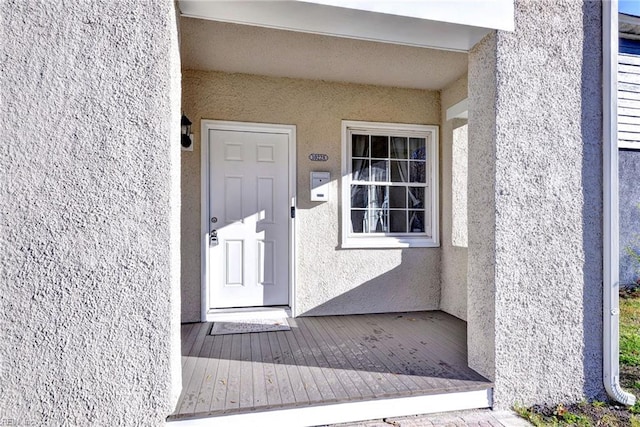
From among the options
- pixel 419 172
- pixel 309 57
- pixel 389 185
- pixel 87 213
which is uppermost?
pixel 309 57

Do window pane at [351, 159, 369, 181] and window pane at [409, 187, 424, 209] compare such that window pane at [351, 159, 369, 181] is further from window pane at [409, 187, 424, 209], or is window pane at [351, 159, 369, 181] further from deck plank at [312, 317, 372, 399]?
deck plank at [312, 317, 372, 399]

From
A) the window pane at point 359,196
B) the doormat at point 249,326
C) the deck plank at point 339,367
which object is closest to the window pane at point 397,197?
the window pane at point 359,196

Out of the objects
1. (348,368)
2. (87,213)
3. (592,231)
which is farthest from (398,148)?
(87,213)

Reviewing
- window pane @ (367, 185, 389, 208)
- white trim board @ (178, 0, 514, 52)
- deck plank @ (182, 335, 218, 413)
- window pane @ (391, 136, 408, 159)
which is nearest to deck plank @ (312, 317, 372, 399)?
deck plank @ (182, 335, 218, 413)

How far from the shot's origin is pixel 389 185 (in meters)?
4.99

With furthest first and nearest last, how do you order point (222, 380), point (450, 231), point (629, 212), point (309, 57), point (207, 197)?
point (629, 212)
point (450, 231)
point (207, 197)
point (309, 57)
point (222, 380)

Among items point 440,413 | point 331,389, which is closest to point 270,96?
point 331,389

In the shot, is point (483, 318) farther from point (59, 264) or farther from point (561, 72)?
point (59, 264)

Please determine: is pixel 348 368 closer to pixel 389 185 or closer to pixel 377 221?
pixel 377 221

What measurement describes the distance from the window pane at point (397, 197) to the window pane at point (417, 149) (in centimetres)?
55

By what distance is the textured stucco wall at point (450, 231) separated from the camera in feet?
14.9

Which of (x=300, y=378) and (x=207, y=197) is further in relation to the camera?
(x=207, y=197)

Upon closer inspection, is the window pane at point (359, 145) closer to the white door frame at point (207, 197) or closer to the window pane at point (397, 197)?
the window pane at point (397, 197)

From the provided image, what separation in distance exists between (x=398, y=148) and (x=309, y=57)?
1970 mm
